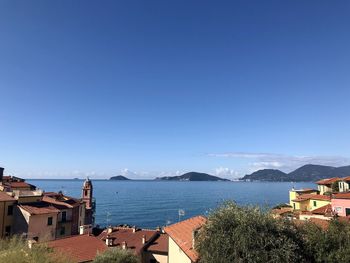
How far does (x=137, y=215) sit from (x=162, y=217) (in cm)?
1223

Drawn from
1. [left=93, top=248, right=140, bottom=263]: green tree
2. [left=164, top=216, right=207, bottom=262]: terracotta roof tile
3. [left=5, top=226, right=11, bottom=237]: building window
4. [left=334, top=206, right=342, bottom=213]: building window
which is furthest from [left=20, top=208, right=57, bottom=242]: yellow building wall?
[left=334, top=206, right=342, bottom=213]: building window

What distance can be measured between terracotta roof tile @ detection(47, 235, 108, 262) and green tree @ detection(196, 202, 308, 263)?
43.2ft

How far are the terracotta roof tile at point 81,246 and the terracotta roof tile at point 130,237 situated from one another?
4.89 metres

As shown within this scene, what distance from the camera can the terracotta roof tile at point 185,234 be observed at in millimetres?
26578

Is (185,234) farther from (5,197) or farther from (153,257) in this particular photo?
(5,197)

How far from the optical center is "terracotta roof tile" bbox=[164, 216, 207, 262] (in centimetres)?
2658

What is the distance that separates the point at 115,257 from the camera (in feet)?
82.5

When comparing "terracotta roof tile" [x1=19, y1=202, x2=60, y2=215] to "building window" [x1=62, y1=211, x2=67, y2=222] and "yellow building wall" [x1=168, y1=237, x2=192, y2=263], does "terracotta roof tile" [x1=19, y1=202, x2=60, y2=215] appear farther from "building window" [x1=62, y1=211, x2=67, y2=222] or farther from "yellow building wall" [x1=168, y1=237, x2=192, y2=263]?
"yellow building wall" [x1=168, y1=237, x2=192, y2=263]

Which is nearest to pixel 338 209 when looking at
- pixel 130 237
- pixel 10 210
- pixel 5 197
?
pixel 130 237

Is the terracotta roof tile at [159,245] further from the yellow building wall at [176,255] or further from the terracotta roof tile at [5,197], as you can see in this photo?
the terracotta roof tile at [5,197]

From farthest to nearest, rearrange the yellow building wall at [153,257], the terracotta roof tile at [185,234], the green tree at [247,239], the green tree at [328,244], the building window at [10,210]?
1. the building window at [10,210]
2. the yellow building wall at [153,257]
3. the terracotta roof tile at [185,234]
4. the green tree at [328,244]
5. the green tree at [247,239]

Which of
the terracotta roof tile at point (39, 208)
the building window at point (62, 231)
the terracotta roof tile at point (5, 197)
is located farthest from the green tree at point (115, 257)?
the building window at point (62, 231)

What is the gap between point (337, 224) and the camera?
25.9 m

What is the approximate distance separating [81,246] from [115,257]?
8823mm
